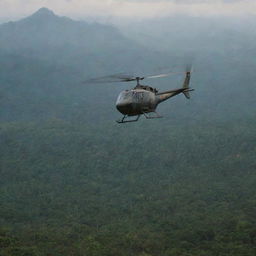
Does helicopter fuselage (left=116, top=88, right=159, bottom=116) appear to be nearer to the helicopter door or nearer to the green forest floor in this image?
the helicopter door

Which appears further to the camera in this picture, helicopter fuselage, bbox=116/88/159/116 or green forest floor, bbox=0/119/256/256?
green forest floor, bbox=0/119/256/256

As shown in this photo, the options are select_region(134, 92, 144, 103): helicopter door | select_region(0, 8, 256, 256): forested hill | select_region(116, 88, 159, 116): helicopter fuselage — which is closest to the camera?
select_region(116, 88, 159, 116): helicopter fuselage

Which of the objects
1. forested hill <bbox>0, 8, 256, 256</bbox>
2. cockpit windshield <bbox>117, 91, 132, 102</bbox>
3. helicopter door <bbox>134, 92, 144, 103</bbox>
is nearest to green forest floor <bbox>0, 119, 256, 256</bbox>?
forested hill <bbox>0, 8, 256, 256</bbox>

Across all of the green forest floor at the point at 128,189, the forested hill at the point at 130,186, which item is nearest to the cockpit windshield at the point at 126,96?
the forested hill at the point at 130,186

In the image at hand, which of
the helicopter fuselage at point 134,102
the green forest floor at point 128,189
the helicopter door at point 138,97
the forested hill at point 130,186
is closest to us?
the helicopter fuselage at point 134,102

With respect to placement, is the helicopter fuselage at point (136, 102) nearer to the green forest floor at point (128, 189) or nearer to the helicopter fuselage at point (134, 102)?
the helicopter fuselage at point (134, 102)

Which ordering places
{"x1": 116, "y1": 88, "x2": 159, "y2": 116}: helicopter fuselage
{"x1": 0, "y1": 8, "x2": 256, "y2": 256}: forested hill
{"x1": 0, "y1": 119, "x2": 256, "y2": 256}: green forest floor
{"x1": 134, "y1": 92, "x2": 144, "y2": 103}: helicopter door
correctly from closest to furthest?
{"x1": 116, "y1": 88, "x2": 159, "y2": 116}: helicopter fuselage < {"x1": 134, "y1": 92, "x2": 144, "y2": 103}: helicopter door < {"x1": 0, "y1": 119, "x2": 256, "y2": 256}: green forest floor < {"x1": 0, "y1": 8, "x2": 256, "y2": 256}: forested hill

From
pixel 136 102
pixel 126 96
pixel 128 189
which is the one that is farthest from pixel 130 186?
pixel 126 96

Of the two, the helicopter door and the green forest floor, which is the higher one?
the helicopter door

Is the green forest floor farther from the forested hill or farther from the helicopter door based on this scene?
the helicopter door

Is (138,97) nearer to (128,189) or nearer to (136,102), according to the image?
(136,102)

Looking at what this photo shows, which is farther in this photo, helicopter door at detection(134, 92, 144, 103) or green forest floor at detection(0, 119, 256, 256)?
green forest floor at detection(0, 119, 256, 256)

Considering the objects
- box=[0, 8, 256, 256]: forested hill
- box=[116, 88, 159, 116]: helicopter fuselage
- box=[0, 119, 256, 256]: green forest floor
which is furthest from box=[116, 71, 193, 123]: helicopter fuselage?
box=[0, 119, 256, 256]: green forest floor

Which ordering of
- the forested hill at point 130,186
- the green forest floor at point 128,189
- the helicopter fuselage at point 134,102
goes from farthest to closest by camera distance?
1. the forested hill at point 130,186
2. the green forest floor at point 128,189
3. the helicopter fuselage at point 134,102
